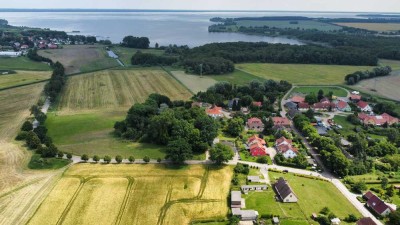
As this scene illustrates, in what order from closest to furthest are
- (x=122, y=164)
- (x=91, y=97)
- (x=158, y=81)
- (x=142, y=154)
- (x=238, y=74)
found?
(x=122, y=164), (x=142, y=154), (x=91, y=97), (x=158, y=81), (x=238, y=74)

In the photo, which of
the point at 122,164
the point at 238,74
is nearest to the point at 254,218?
the point at 122,164

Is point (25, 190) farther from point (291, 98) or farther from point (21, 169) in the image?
point (291, 98)

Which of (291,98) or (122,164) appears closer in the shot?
(122,164)

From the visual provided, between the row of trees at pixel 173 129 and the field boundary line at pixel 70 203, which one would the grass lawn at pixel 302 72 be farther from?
the field boundary line at pixel 70 203

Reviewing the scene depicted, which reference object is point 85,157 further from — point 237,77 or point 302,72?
point 302,72

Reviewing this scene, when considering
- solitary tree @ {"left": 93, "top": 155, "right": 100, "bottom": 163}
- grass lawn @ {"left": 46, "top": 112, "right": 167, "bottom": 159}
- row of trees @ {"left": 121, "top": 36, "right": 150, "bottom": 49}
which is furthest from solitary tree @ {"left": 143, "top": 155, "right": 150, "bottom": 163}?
row of trees @ {"left": 121, "top": 36, "right": 150, "bottom": 49}

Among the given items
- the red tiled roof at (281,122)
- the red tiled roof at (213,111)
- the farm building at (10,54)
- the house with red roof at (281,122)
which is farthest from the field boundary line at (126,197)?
the farm building at (10,54)
